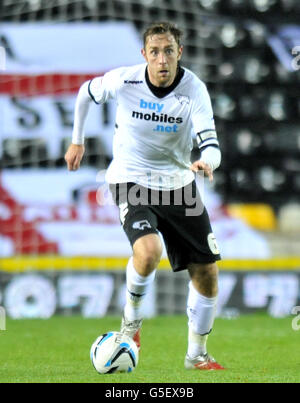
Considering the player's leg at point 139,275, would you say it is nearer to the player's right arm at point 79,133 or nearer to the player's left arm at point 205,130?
the player's left arm at point 205,130

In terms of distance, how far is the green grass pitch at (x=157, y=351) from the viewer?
5.08 meters

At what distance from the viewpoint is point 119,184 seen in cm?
570

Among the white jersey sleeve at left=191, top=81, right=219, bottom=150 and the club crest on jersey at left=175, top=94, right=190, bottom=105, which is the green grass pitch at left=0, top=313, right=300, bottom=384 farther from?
the club crest on jersey at left=175, top=94, right=190, bottom=105

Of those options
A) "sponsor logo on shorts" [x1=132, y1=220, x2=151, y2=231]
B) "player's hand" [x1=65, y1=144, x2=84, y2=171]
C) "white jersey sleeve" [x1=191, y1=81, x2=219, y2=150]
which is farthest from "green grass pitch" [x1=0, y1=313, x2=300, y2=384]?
"white jersey sleeve" [x1=191, y1=81, x2=219, y2=150]

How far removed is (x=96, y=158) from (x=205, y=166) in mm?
6819

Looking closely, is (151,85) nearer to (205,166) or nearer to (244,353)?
(205,166)

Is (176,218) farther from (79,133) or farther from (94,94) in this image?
(94,94)

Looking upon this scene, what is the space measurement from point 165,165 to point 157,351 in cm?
147

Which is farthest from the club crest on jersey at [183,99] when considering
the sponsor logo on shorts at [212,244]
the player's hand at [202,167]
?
the sponsor logo on shorts at [212,244]

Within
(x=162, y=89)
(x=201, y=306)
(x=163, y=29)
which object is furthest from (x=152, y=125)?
(x=201, y=306)

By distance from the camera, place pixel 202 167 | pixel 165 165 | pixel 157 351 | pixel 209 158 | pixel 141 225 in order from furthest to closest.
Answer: pixel 157 351, pixel 165 165, pixel 141 225, pixel 209 158, pixel 202 167

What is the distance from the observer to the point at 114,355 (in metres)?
5.20

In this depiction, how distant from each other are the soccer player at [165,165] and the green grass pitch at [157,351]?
354mm
